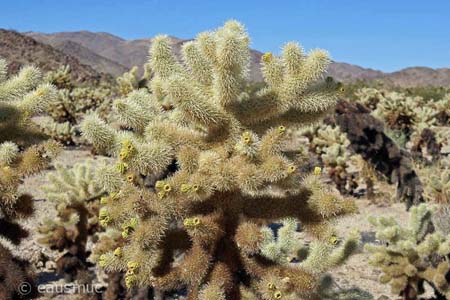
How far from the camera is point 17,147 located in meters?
3.26

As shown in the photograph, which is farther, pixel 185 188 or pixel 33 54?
pixel 33 54

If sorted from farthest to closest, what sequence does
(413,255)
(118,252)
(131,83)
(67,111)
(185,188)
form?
(67,111)
(131,83)
(413,255)
(118,252)
(185,188)

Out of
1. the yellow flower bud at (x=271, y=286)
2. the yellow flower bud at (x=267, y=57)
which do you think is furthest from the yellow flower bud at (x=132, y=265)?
the yellow flower bud at (x=267, y=57)

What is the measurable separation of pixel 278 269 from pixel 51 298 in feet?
11.3

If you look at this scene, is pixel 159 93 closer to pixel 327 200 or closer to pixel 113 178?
pixel 113 178

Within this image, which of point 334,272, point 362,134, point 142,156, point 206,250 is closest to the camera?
point 142,156

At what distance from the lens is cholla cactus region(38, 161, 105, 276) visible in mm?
5801

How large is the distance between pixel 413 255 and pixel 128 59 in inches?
5419

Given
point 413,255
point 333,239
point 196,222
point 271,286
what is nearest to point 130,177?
point 196,222

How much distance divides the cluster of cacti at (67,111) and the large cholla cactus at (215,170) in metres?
8.90

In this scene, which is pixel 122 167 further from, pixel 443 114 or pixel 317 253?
pixel 443 114

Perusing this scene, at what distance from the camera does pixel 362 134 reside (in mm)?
9664

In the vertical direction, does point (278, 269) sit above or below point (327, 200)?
below

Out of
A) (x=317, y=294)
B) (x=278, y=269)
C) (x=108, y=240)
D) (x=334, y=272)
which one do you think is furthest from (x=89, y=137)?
(x=334, y=272)
